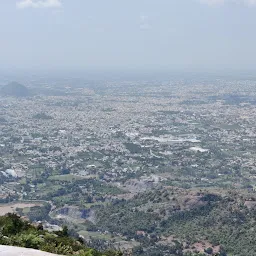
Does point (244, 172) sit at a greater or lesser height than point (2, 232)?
lesser

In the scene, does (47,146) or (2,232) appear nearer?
(2,232)

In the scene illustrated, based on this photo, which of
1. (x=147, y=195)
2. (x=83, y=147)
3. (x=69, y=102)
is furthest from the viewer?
(x=69, y=102)

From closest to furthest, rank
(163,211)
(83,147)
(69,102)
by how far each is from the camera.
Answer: (163,211) → (83,147) → (69,102)

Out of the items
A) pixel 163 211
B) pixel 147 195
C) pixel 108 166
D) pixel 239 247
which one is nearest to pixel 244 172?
pixel 108 166

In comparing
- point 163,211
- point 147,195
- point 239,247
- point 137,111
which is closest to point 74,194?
Answer: point 147,195

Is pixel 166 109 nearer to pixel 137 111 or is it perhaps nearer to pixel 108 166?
pixel 137 111

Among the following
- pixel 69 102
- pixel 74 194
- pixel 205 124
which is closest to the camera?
pixel 74 194

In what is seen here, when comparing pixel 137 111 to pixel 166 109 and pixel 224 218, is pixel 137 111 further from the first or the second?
pixel 224 218

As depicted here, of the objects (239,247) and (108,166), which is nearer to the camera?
(239,247)

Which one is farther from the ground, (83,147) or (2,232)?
(2,232)
